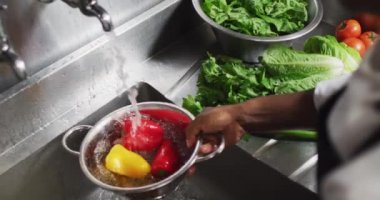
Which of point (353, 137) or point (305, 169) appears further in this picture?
point (305, 169)

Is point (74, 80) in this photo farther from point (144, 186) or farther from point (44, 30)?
point (144, 186)

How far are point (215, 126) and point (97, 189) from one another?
34cm

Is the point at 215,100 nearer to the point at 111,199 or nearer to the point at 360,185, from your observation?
the point at 111,199

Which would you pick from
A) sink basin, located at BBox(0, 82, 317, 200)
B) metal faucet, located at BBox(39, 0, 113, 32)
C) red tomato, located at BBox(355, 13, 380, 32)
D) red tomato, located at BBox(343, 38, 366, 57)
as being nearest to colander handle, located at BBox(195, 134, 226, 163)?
sink basin, located at BBox(0, 82, 317, 200)

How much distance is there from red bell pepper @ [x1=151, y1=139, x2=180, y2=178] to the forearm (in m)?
0.14

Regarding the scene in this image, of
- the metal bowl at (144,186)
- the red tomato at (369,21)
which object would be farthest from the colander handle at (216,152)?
the red tomato at (369,21)

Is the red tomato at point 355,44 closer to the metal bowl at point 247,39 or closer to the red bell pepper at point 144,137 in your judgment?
the metal bowl at point 247,39

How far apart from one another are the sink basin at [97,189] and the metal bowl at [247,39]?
287 mm

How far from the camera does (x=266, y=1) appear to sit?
1.20m

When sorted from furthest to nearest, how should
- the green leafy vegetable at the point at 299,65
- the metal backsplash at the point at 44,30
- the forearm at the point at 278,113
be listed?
the green leafy vegetable at the point at 299,65, the metal backsplash at the point at 44,30, the forearm at the point at 278,113

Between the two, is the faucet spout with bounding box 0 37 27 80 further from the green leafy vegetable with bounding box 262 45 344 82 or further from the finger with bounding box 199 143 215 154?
the green leafy vegetable with bounding box 262 45 344 82

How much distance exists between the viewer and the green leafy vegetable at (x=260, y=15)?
1138mm

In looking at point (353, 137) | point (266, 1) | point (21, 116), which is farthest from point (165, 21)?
point (353, 137)

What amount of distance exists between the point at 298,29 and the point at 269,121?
449 mm
